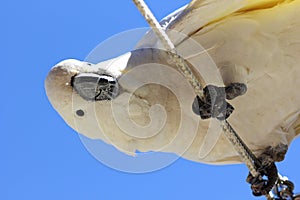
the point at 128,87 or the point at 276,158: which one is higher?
the point at 128,87

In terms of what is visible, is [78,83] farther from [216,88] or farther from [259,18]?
[259,18]

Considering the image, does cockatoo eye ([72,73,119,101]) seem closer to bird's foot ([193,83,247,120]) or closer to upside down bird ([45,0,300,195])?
upside down bird ([45,0,300,195])

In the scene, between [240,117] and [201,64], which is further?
[240,117]

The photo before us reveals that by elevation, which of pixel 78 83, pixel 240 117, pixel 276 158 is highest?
pixel 78 83

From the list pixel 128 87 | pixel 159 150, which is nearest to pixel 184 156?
pixel 159 150

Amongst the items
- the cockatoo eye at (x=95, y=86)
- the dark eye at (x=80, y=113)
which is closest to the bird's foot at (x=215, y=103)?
the cockatoo eye at (x=95, y=86)

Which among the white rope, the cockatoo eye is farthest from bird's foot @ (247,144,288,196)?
the cockatoo eye

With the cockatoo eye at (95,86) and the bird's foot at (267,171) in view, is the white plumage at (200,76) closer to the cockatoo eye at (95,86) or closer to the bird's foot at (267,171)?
the cockatoo eye at (95,86)

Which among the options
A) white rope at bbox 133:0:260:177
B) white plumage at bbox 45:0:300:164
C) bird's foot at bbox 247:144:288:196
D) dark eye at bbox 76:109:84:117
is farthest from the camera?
bird's foot at bbox 247:144:288:196
